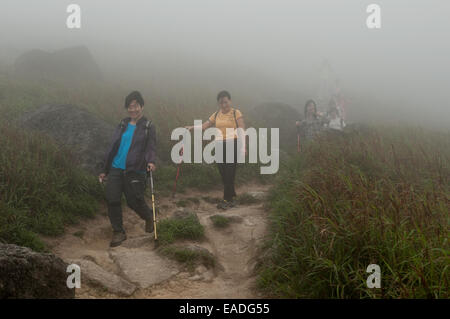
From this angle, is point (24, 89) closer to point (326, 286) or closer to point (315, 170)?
point (315, 170)

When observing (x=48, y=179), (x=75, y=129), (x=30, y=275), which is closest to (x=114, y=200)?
(x=48, y=179)

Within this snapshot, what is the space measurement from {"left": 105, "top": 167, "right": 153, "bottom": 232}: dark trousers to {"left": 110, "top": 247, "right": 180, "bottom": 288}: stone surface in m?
0.62

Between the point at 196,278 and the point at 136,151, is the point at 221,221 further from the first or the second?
the point at 136,151

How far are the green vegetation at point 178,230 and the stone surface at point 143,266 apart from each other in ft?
1.01

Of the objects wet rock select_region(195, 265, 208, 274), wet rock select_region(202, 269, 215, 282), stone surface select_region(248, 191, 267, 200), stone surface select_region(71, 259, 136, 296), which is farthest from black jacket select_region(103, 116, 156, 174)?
stone surface select_region(248, 191, 267, 200)

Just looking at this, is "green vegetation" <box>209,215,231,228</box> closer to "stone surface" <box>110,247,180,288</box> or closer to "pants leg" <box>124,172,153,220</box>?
"pants leg" <box>124,172,153,220</box>

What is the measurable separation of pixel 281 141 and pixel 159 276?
976 cm

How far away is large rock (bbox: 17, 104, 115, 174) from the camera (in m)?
6.96

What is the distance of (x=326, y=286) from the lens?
A: 2818 mm

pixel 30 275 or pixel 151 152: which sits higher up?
pixel 151 152

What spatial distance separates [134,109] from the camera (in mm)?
5176

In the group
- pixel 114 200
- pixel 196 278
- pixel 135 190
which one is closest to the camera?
pixel 196 278

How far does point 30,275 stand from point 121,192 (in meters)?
2.32

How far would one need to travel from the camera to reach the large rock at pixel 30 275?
8.44ft
